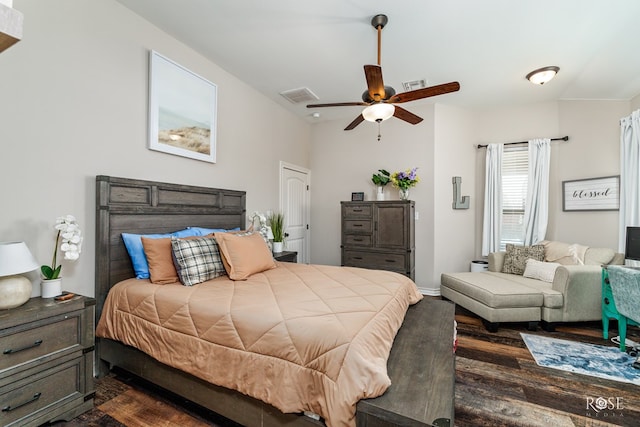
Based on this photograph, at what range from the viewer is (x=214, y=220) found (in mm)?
3180

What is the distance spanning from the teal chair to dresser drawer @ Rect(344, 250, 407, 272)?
206cm

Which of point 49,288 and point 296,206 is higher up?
point 296,206

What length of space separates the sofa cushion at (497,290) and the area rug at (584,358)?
367mm

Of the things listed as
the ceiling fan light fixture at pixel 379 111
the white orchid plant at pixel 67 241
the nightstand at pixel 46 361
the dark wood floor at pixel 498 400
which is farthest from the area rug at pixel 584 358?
the white orchid plant at pixel 67 241

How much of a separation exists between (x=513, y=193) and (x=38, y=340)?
545 cm

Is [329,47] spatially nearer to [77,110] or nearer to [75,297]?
[77,110]

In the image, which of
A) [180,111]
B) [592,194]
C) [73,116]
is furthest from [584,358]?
[73,116]

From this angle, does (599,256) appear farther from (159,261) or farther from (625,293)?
(159,261)

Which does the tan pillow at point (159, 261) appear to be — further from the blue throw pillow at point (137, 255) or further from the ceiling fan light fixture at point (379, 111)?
the ceiling fan light fixture at point (379, 111)

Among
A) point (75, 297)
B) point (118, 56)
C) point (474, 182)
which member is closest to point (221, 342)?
point (75, 297)

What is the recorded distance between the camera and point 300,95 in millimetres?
4031

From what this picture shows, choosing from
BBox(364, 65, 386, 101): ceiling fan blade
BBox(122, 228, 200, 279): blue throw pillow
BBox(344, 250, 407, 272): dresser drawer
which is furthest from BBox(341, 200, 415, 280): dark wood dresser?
BBox(122, 228, 200, 279): blue throw pillow

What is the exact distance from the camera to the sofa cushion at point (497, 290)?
117 inches

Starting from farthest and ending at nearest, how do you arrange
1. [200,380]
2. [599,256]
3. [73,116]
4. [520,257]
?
[520,257], [599,256], [73,116], [200,380]
